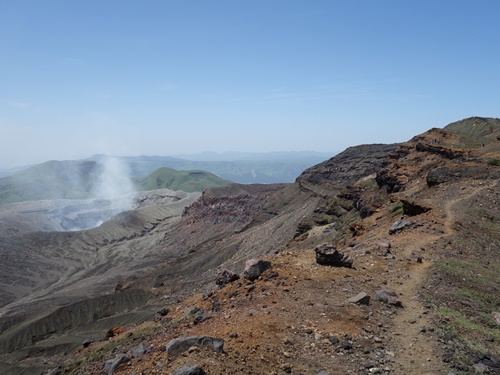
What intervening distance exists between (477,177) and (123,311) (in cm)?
5810

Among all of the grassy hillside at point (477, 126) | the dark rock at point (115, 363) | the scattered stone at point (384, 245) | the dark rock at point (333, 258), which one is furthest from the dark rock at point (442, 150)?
the dark rock at point (115, 363)

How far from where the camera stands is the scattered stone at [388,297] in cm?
1442

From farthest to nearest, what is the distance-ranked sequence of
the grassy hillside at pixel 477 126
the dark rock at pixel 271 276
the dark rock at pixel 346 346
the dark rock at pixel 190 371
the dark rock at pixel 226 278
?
1. the grassy hillside at pixel 477 126
2. the dark rock at pixel 226 278
3. the dark rock at pixel 271 276
4. the dark rock at pixel 346 346
5. the dark rock at pixel 190 371

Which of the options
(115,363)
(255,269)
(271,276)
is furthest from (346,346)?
(115,363)

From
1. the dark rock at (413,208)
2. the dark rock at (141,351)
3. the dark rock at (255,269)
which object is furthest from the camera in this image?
the dark rock at (413,208)

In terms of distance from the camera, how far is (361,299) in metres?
14.2

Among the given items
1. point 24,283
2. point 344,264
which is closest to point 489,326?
point 344,264

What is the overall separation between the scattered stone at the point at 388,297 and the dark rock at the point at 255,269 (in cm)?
472

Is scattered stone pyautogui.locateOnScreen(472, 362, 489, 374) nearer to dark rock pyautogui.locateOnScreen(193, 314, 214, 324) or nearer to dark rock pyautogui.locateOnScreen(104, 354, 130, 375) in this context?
dark rock pyautogui.locateOnScreen(193, 314, 214, 324)

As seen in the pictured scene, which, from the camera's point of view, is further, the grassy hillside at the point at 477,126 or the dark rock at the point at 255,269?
the grassy hillside at the point at 477,126

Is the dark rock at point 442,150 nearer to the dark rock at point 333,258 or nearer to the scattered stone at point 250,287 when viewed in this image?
the dark rock at point 333,258

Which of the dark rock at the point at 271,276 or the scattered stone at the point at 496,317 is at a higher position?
the dark rock at the point at 271,276

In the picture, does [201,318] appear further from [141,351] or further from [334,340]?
[334,340]

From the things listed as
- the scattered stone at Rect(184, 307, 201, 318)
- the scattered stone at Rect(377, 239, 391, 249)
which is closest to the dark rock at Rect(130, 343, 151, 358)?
the scattered stone at Rect(184, 307, 201, 318)
